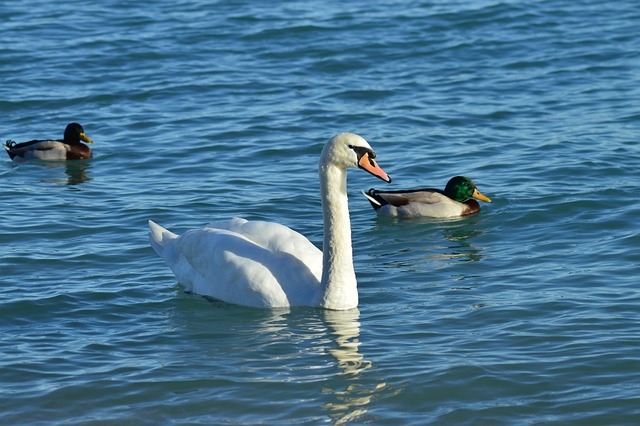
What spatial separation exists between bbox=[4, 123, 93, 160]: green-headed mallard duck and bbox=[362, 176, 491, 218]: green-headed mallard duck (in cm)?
430

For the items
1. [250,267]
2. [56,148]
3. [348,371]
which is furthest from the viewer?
[56,148]

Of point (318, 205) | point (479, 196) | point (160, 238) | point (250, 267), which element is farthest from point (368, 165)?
point (479, 196)

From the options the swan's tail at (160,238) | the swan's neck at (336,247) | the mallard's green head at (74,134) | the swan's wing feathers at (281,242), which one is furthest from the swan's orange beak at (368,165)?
the mallard's green head at (74,134)

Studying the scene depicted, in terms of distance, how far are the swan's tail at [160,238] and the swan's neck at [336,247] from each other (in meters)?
1.73

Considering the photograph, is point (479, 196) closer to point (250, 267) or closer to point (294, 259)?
point (294, 259)

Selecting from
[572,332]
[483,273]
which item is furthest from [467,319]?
[483,273]

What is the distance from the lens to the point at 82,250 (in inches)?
467

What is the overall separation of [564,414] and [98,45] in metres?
16.3

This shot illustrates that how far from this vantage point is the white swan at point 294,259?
9805mm

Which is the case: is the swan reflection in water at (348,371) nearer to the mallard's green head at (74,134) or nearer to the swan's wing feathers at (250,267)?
the swan's wing feathers at (250,267)

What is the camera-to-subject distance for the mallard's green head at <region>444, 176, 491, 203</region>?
13.6 metres

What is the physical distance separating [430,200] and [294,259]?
12.6 feet

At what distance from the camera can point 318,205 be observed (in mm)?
13617

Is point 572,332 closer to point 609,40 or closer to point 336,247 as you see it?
point 336,247
